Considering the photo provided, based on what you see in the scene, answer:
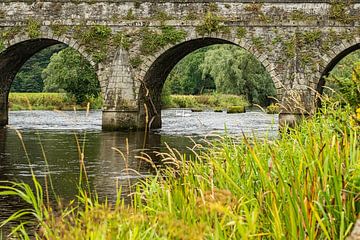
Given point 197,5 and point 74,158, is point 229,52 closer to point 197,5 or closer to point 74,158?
point 197,5

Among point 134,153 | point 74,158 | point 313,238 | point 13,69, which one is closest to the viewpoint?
point 313,238

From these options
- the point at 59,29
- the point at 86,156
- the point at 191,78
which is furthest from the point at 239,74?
the point at 86,156

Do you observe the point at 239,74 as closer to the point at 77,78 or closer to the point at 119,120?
the point at 77,78

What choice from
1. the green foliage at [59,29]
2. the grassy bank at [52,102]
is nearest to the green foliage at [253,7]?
the green foliage at [59,29]

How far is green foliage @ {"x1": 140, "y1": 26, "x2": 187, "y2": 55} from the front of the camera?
24.9m

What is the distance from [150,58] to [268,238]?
20772 mm

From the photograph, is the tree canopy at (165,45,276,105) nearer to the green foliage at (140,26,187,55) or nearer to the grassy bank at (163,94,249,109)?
the grassy bank at (163,94,249,109)

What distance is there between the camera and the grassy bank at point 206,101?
53125 mm

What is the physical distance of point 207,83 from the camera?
67375 millimetres

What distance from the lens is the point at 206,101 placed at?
56781 mm

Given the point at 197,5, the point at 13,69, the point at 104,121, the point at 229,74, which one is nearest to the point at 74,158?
the point at 104,121

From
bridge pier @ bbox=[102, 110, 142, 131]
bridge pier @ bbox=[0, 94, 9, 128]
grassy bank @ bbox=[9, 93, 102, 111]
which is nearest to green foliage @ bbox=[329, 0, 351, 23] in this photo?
bridge pier @ bbox=[102, 110, 142, 131]

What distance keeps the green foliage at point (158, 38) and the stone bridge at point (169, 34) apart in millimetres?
35

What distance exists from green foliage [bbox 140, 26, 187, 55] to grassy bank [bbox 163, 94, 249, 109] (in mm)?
26666
